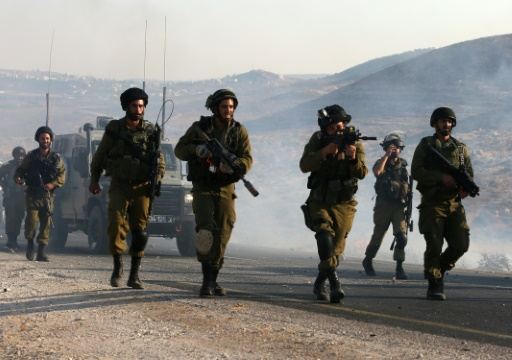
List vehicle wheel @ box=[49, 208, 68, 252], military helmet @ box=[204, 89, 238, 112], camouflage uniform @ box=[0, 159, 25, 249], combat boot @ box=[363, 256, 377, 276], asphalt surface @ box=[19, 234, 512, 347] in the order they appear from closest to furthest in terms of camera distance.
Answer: asphalt surface @ box=[19, 234, 512, 347], military helmet @ box=[204, 89, 238, 112], combat boot @ box=[363, 256, 377, 276], camouflage uniform @ box=[0, 159, 25, 249], vehicle wheel @ box=[49, 208, 68, 252]

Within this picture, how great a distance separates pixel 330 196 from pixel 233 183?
85cm

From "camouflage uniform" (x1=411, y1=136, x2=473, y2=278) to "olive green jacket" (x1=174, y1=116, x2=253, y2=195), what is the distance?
1834mm

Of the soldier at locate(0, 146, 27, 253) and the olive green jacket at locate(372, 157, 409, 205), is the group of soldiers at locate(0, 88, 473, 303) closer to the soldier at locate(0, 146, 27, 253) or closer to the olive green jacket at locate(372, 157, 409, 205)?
the olive green jacket at locate(372, 157, 409, 205)

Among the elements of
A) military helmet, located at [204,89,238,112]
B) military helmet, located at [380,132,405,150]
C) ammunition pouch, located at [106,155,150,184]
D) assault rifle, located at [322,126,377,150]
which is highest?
military helmet, located at [380,132,405,150]

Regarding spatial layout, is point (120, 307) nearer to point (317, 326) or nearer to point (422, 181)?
point (317, 326)

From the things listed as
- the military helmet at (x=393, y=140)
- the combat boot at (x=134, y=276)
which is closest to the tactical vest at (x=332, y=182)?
the combat boot at (x=134, y=276)

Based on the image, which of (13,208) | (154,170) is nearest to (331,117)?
(154,170)

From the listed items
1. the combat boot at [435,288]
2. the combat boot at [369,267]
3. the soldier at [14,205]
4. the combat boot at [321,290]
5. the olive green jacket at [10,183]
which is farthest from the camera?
the olive green jacket at [10,183]

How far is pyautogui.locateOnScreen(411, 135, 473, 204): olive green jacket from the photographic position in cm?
1066

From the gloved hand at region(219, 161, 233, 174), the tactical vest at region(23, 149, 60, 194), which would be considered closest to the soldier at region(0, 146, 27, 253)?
the tactical vest at region(23, 149, 60, 194)

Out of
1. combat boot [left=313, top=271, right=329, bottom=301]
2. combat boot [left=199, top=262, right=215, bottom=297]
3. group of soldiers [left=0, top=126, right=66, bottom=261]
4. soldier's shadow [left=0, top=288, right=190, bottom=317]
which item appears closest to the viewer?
soldier's shadow [left=0, top=288, right=190, bottom=317]

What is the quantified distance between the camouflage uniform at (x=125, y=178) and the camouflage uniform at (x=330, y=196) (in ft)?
5.08

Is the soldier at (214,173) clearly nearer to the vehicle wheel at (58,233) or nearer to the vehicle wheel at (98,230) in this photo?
the vehicle wheel at (98,230)

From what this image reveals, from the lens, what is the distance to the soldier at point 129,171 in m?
10.3
